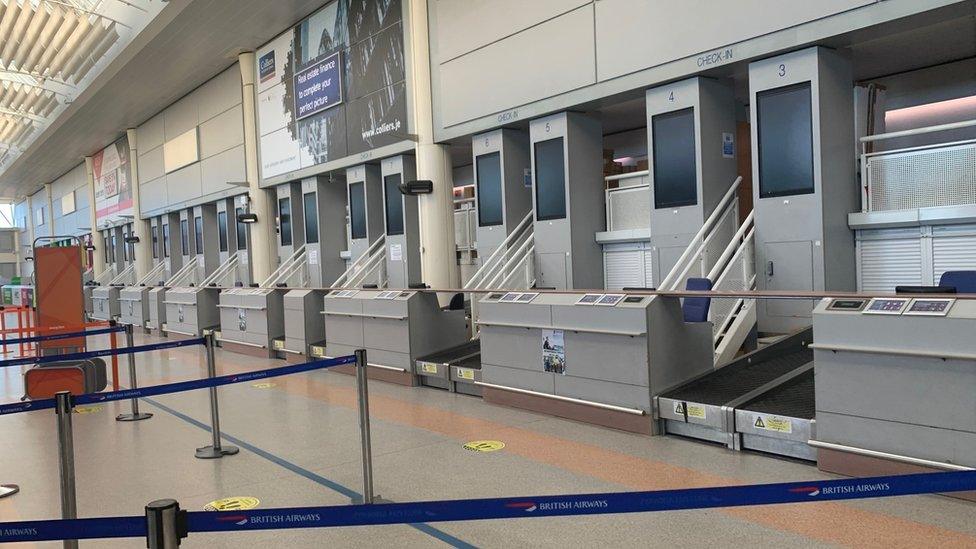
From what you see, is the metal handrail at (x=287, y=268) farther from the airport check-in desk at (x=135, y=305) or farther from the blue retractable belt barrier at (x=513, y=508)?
the blue retractable belt barrier at (x=513, y=508)

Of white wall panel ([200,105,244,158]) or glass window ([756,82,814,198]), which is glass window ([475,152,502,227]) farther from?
white wall panel ([200,105,244,158])

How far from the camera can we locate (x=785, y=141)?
7.45m

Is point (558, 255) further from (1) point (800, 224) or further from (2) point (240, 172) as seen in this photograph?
(2) point (240, 172)

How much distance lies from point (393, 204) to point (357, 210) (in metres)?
1.48

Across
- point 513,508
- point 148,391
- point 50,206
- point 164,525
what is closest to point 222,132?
→ point 148,391

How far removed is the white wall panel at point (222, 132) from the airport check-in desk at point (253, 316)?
20.4ft

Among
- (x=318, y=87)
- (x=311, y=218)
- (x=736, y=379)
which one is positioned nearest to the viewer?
(x=736, y=379)

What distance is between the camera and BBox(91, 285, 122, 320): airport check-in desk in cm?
2373

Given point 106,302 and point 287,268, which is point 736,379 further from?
point 106,302

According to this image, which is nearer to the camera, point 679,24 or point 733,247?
point 733,247

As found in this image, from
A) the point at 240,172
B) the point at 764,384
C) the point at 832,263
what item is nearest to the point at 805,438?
the point at 764,384

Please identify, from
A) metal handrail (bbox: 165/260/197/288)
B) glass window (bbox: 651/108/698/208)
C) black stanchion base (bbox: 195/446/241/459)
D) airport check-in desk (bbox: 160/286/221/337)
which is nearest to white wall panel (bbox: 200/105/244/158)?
metal handrail (bbox: 165/260/197/288)

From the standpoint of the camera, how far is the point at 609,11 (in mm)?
8898

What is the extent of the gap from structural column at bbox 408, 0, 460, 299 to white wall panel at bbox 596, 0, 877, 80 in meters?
3.98
